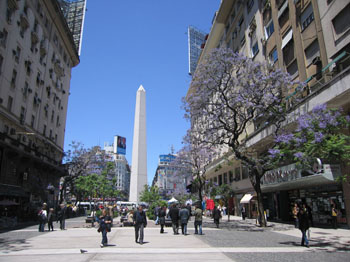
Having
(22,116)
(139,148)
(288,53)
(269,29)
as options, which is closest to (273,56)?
(288,53)

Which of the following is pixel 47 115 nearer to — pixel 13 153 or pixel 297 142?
pixel 13 153

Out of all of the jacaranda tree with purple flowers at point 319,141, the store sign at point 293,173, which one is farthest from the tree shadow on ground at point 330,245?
the jacaranda tree with purple flowers at point 319,141

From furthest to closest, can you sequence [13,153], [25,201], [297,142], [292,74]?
[25,201], [13,153], [292,74], [297,142]

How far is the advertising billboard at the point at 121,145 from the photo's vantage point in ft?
507

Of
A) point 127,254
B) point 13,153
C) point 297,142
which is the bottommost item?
point 127,254

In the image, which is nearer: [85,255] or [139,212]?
[85,255]

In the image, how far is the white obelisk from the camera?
50.2 m

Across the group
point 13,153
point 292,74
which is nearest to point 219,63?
point 292,74

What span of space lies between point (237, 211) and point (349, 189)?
2121 centimetres

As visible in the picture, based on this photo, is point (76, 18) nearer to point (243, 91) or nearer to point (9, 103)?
point (9, 103)

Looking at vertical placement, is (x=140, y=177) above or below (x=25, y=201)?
above

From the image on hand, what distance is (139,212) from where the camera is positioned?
11320 millimetres

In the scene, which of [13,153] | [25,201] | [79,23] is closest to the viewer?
[13,153]

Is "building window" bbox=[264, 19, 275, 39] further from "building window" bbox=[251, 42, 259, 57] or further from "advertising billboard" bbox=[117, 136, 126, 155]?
"advertising billboard" bbox=[117, 136, 126, 155]
